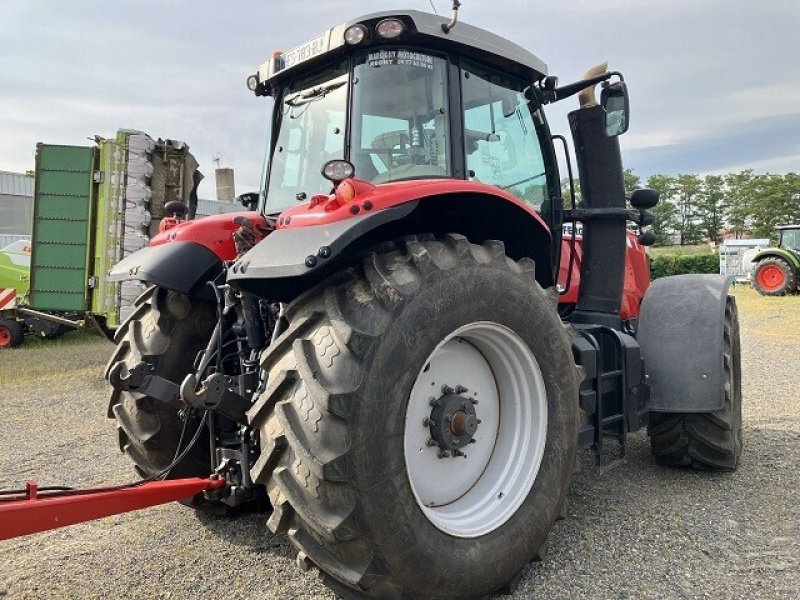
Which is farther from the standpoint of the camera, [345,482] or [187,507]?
[187,507]

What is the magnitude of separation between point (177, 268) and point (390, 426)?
4.85 ft

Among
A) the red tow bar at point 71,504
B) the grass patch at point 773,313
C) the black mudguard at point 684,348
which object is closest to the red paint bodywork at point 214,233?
the red tow bar at point 71,504

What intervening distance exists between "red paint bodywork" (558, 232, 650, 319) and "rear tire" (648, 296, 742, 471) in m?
0.71

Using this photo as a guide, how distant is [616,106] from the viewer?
3.61 metres

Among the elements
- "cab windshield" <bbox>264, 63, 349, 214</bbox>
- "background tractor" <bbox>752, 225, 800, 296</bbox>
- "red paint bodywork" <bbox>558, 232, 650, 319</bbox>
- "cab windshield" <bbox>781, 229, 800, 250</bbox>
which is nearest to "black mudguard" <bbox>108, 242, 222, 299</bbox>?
"cab windshield" <bbox>264, 63, 349, 214</bbox>

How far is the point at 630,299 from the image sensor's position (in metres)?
4.76

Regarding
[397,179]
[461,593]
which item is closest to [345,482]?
[461,593]

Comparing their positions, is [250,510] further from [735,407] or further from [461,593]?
[735,407]

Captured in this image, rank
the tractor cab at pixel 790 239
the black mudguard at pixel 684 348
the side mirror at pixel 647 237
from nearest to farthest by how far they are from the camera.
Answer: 1. the black mudguard at pixel 684 348
2. the side mirror at pixel 647 237
3. the tractor cab at pixel 790 239

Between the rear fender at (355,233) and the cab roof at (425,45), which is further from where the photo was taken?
the cab roof at (425,45)

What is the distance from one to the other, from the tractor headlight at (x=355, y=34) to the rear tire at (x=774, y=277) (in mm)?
21108

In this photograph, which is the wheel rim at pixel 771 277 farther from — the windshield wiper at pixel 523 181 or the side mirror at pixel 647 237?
the windshield wiper at pixel 523 181

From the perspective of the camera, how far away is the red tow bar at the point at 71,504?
6.91 feet

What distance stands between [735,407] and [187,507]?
11.1 feet
